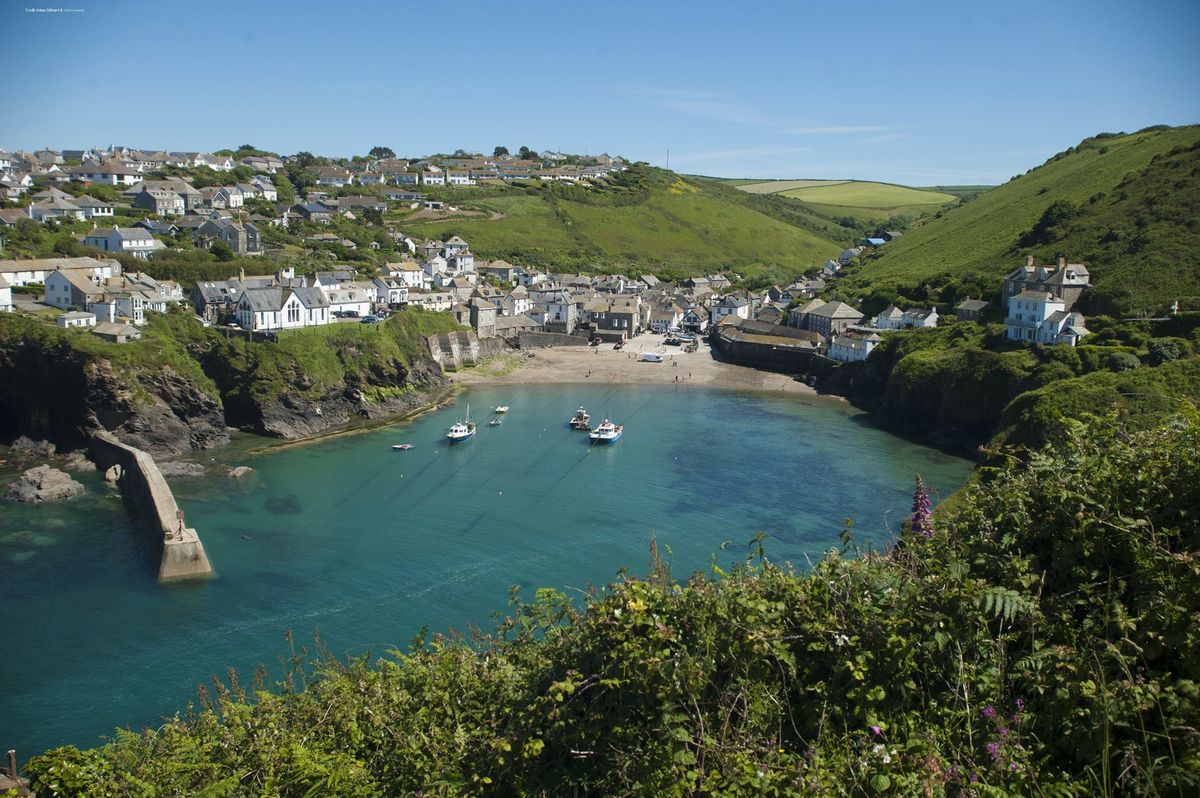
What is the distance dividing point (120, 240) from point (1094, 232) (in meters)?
68.8

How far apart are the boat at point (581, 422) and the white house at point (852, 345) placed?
21.6 meters

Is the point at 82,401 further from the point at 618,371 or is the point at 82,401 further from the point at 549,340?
the point at 549,340

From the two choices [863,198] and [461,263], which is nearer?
[461,263]

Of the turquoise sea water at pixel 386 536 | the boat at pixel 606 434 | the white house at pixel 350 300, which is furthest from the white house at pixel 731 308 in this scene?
the boat at pixel 606 434

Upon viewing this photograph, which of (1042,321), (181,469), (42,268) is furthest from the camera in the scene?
(42,268)

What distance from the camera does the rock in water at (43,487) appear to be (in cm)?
3212

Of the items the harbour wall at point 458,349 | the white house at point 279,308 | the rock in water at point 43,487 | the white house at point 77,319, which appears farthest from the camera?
the harbour wall at point 458,349

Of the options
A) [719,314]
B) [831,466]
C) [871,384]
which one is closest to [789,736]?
[831,466]

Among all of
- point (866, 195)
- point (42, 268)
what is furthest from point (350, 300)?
point (866, 195)

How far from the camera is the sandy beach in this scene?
5947 centimetres

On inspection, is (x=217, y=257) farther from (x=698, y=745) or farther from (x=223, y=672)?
(x=698, y=745)

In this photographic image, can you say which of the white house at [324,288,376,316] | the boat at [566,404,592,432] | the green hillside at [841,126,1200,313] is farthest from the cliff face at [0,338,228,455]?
the green hillside at [841,126,1200,313]

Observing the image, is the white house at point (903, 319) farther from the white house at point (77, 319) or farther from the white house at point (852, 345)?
the white house at point (77, 319)

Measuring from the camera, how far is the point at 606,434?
43531 millimetres
